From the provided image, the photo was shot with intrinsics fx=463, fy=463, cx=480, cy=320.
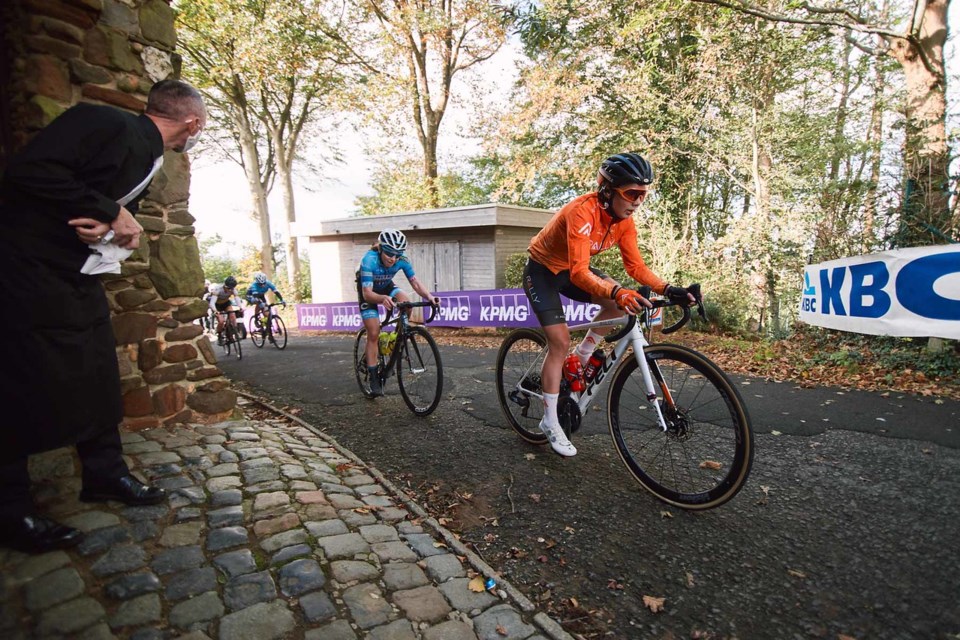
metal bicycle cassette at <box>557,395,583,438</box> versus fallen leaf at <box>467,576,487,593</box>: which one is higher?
metal bicycle cassette at <box>557,395,583,438</box>

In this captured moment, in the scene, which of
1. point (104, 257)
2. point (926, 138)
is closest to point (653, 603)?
point (104, 257)

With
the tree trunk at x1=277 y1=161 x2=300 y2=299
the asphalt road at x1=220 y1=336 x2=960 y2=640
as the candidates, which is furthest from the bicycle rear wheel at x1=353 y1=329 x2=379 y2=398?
the tree trunk at x1=277 y1=161 x2=300 y2=299

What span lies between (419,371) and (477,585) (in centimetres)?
314

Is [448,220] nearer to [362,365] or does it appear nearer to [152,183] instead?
[362,365]

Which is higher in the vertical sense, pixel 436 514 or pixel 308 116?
pixel 308 116

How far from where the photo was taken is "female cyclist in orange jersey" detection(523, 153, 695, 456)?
3025mm

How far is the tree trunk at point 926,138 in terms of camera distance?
6.39 metres

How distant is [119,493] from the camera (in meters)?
2.49

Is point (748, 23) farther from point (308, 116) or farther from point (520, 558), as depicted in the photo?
point (308, 116)

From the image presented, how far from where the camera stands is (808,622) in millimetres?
1951

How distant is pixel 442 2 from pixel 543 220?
42.1ft

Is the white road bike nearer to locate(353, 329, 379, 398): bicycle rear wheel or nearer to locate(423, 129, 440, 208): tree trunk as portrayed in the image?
locate(353, 329, 379, 398): bicycle rear wheel

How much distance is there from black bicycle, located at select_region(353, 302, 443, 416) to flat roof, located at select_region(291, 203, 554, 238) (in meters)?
8.74

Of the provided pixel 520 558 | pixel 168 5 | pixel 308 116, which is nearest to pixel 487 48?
pixel 308 116
